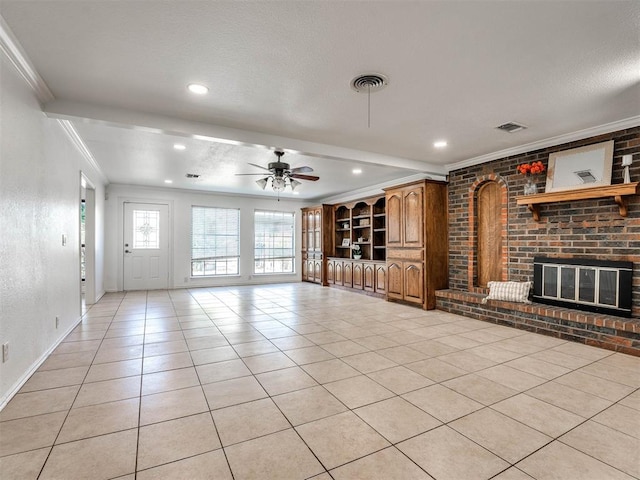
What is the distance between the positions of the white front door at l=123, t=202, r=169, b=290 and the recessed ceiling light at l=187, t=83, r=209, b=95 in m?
5.86

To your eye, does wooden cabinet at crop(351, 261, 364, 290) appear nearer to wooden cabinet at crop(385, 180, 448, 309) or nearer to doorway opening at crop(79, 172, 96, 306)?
wooden cabinet at crop(385, 180, 448, 309)

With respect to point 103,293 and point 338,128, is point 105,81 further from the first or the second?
point 103,293

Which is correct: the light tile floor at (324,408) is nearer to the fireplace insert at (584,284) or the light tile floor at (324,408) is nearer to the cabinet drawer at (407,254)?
the fireplace insert at (584,284)

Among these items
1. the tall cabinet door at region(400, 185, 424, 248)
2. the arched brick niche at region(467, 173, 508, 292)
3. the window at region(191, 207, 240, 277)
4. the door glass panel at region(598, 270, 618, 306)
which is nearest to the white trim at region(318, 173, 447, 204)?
the tall cabinet door at region(400, 185, 424, 248)

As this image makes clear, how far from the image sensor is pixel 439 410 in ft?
7.36

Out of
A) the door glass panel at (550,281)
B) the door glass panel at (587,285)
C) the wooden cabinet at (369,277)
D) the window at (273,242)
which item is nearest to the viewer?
the door glass panel at (587,285)

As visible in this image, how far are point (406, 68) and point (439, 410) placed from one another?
2.54 m

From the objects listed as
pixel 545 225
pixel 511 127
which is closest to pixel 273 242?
pixel 545 225

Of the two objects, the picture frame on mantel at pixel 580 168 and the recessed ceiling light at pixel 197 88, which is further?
the picture frame on mantel at pixel 580 168

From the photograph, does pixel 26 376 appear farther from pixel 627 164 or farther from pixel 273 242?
pixel 273 242

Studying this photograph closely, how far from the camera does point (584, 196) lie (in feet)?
12.4

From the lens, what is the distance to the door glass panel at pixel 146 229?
7.77 m

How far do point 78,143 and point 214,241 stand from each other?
4.62 m

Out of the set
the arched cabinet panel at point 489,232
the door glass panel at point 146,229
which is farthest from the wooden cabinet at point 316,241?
the arched cabinet panel at point 489,232
